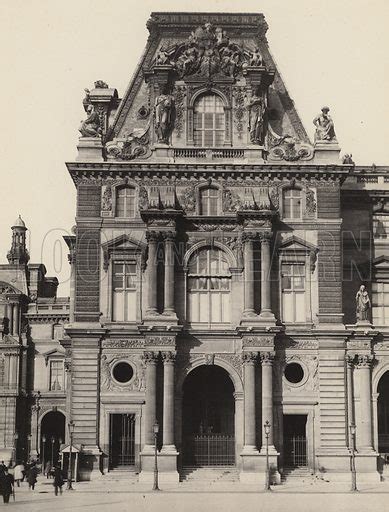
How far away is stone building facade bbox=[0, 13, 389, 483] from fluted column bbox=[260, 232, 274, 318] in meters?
0.07

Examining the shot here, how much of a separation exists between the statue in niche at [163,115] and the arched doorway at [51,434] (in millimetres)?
39336

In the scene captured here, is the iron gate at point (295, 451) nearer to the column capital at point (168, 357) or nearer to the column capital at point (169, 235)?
the column capital at point (168, 357)

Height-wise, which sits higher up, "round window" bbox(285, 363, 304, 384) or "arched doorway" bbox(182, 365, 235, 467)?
"round window" bbox(285, 363, 304, 384)

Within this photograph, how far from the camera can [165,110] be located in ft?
173

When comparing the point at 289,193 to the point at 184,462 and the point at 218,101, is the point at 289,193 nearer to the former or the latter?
the point at 218,101

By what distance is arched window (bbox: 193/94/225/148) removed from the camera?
53.6 meters

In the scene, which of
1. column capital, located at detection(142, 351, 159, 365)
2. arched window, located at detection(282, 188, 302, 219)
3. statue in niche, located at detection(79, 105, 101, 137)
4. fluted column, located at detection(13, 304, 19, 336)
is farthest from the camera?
fluted column, located at detection(13, 304, 19, 336)

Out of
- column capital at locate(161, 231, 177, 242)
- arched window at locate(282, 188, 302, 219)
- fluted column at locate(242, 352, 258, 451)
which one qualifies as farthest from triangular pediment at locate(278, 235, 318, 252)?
fluted column at locate(242, 352, 258, 451)

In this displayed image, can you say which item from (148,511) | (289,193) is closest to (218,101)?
(289,193)

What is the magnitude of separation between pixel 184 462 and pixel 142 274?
10.1 m

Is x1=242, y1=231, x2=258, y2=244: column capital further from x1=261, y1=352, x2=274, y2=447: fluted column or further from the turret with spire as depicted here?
the turret with spire

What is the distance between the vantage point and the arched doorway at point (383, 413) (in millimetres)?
54281

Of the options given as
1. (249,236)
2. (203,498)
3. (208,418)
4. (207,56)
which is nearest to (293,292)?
(249,236)

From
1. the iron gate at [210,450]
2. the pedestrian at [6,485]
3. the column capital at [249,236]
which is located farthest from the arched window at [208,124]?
the pedestrian at [6,485]
